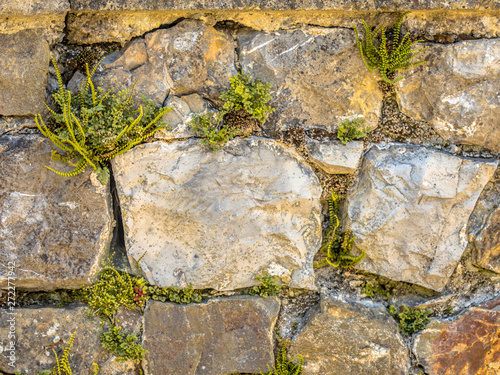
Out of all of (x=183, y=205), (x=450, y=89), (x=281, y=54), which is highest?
(x=281, y=54)

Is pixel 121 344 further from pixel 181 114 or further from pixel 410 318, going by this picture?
pixel 410 318

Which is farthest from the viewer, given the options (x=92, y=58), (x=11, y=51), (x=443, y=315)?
(x=443, y=315)

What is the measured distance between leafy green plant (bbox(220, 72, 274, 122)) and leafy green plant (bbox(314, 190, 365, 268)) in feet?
2.58

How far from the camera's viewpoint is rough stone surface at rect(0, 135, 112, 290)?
2.59 m

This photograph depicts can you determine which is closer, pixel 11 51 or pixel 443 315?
pixel 11 51

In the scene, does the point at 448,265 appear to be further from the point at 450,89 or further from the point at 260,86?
the point at 260,86

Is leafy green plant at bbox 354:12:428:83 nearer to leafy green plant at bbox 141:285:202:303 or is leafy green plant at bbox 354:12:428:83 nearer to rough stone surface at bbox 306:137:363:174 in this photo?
rough stone surface at bbox 306:137:363:174

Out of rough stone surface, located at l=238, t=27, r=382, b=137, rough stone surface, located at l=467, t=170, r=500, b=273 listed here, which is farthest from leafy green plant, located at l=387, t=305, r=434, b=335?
rough stone surface, located at l=238, t=27, r=382, b=137

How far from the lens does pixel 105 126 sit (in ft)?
8.30

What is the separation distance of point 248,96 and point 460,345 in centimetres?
226

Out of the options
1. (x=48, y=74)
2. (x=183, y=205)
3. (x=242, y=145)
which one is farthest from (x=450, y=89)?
(x=48, y=74)

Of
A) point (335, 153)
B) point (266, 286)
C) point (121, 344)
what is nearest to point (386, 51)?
point (335, 153)

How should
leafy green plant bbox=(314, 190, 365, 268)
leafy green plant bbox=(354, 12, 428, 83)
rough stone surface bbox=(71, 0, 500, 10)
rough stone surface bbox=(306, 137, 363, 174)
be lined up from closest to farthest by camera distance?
rough stone surface bbox=(71, 0, 500, 10), leafy green plant bbox=(354, 12, 428, 83), rough stone surface bbox=(306, 137, 363, 174), leafy green plant bbox=(314, 190, 365, 268)

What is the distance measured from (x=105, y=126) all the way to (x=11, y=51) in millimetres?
722
